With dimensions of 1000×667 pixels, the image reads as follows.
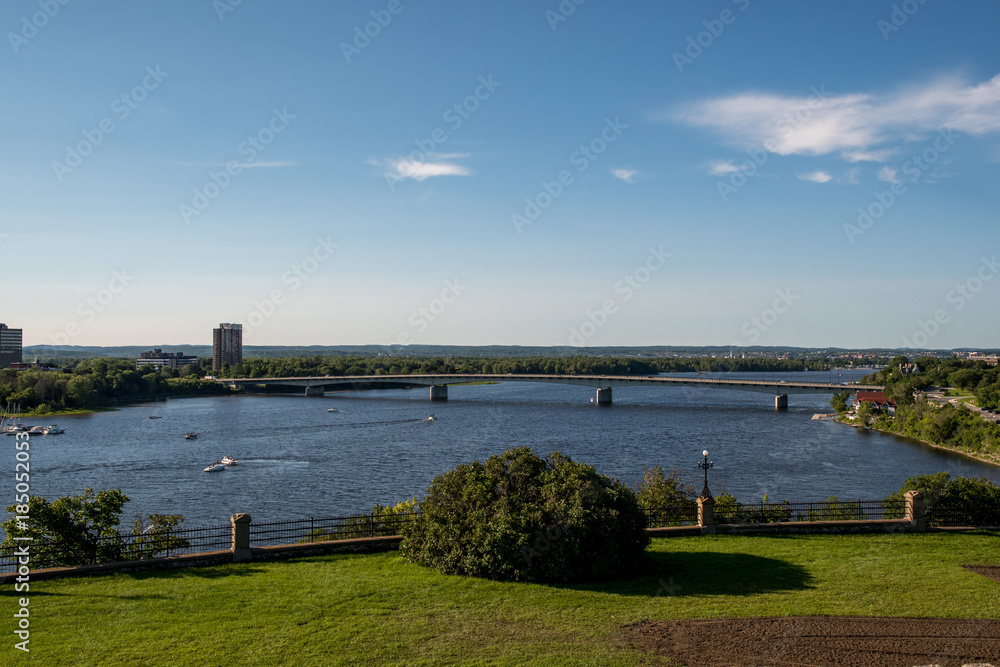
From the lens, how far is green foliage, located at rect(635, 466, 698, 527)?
2236 cm

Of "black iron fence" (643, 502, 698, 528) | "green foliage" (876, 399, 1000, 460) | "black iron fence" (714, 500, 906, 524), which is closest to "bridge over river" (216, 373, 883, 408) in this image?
"green foliage" (876, 399, 1000, 460)

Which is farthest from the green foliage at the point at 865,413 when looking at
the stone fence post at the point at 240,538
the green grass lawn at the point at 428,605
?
the stone fence post at the point at 240,538

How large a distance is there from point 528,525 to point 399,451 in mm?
48634

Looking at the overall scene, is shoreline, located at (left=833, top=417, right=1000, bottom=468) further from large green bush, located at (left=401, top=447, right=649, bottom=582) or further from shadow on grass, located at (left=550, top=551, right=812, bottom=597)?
large green bush, located at (left=401, top=447, right=649, bottom=582)

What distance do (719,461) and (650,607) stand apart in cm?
4455

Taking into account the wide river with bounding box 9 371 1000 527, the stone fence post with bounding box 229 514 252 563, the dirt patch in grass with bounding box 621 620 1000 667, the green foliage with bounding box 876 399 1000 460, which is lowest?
the wide river with bounding box 9 371 1000 527

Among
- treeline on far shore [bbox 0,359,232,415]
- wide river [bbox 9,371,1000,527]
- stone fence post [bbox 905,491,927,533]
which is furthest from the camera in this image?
treeline on far shore [bbox 0,359,232,415]

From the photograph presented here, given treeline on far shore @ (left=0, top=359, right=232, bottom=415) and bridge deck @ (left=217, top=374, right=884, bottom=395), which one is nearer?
treeline on far shore @ (left=0, top=359, right=232, bottom=415)

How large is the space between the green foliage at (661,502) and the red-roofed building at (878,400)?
70.9 metres

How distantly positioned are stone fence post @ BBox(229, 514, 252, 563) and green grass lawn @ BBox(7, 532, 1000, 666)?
413 millimetres

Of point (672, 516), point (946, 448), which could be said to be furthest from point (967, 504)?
point (946, 448)

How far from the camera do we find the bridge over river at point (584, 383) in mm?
111562

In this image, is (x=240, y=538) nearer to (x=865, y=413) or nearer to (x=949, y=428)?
(x=949, y=428)

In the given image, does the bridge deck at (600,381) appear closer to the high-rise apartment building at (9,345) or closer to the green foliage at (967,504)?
the high-rise apartment building at (9,345)
